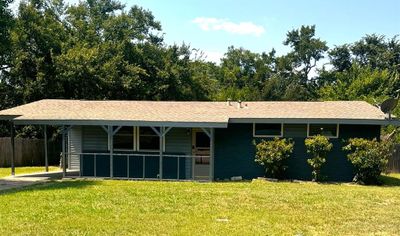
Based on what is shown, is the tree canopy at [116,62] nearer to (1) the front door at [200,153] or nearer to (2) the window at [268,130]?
(1) the front door at [200,153]

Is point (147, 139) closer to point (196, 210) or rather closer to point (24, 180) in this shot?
point (24, 180)

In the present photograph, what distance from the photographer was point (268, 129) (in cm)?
1658

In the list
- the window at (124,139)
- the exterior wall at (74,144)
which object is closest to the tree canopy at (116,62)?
the exterior wall at (74,144)

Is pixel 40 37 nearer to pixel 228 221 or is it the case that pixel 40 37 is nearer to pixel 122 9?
pixel 122 9

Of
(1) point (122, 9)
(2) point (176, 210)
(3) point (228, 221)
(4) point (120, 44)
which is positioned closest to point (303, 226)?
(3) point (228, 221)

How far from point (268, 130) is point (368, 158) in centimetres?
362

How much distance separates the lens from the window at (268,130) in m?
16.5

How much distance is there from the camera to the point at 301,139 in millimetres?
16312

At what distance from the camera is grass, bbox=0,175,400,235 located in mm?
8062

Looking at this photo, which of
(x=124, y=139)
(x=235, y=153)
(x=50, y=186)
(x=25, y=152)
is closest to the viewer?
(x=50, y=186)

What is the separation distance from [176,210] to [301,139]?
26.0 ft

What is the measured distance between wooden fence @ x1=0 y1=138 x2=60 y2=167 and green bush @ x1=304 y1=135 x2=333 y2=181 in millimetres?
15425

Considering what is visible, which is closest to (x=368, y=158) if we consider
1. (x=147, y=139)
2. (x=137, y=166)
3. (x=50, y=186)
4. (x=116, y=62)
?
(x=147, y=139)

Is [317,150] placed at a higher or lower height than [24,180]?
higher
